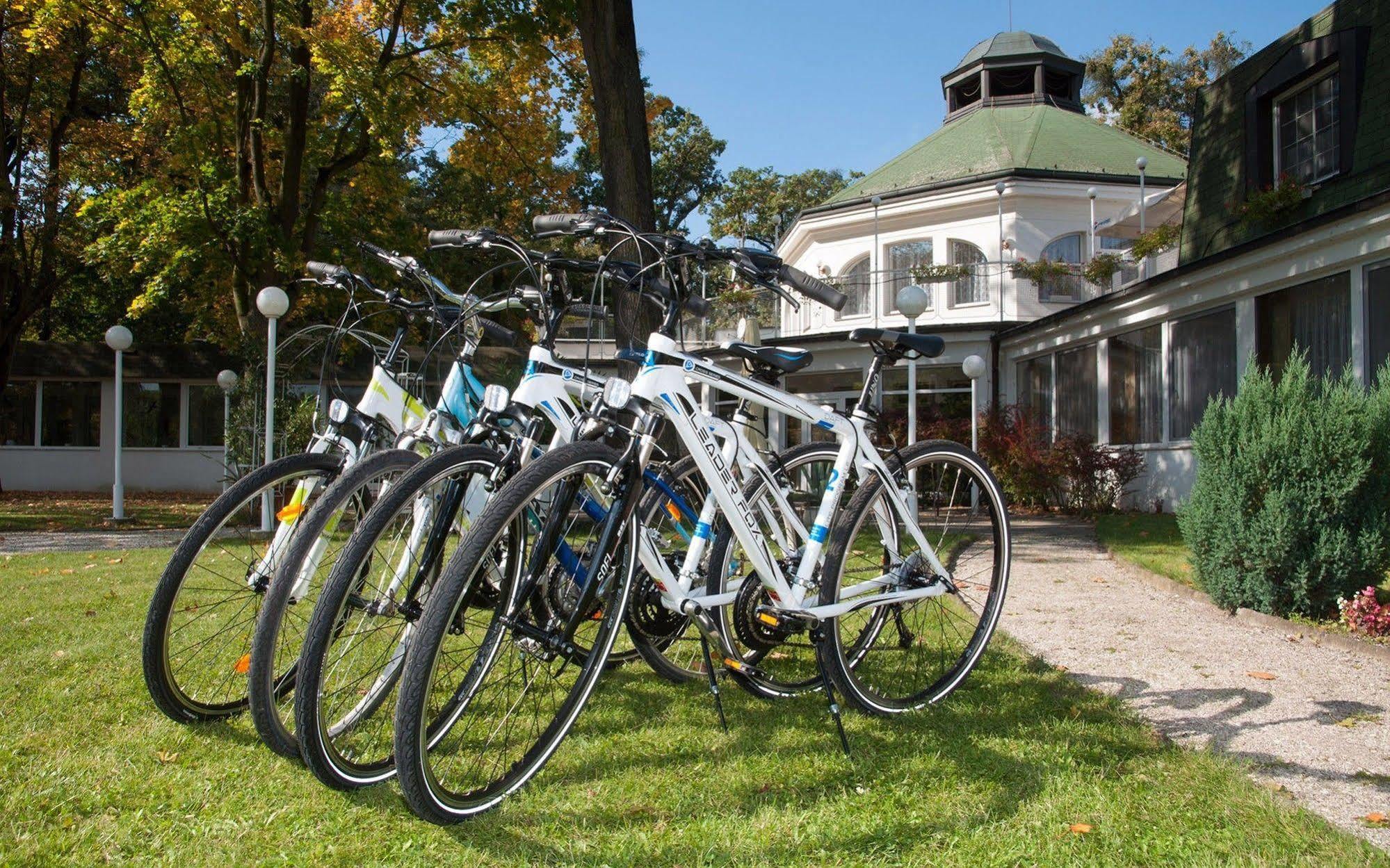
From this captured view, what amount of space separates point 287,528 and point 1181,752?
119 inches

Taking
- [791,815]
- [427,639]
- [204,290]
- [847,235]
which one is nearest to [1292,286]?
[791,815]

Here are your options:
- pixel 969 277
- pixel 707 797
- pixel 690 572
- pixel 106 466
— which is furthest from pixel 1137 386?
pixel 106 466

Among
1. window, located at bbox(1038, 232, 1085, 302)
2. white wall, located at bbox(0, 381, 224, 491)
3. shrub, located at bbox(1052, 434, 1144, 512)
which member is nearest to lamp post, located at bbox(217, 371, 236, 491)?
white wall, located at bbox(0, 381, 224, 491)

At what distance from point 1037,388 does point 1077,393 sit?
2101mm

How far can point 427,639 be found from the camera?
2.21m

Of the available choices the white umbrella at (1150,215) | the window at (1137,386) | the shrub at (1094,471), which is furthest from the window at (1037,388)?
the white umbrella at (1150,215)

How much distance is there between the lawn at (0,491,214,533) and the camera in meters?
14.1

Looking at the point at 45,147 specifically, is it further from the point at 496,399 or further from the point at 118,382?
the point at 496,399

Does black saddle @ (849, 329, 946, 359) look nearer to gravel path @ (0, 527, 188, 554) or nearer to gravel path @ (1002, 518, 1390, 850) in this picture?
gravel path @ (1002, 518, 1390, 850)

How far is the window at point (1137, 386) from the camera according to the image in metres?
14.0

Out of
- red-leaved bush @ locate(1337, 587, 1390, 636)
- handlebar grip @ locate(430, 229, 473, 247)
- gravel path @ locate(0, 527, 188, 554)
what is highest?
handlebar grip @ locate(430, 229, 473, 247)

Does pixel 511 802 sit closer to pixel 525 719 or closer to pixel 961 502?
pixel 525 719

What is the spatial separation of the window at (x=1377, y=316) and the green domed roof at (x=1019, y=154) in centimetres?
1275

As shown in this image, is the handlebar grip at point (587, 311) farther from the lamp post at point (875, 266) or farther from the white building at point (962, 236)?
the lamp post at point (875, 266)
